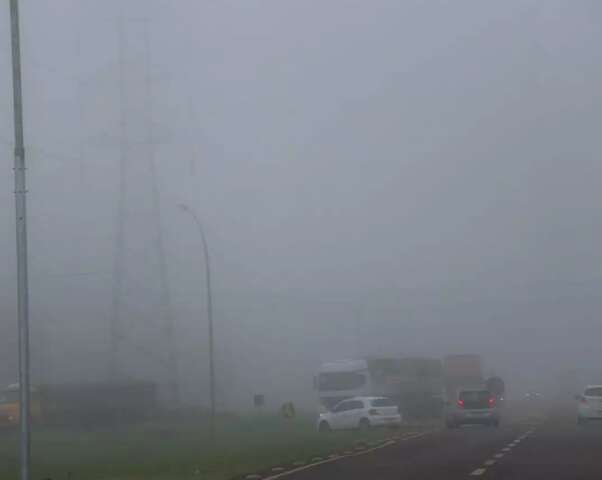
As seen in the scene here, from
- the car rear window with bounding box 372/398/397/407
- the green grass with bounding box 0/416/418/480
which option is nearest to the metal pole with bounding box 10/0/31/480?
the green grass with bounding box 0/416/418/480

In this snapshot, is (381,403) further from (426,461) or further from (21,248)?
(21,248)

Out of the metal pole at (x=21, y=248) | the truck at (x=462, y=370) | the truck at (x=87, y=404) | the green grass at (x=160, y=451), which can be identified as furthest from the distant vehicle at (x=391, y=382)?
the metal pole at (x=21, y=248)

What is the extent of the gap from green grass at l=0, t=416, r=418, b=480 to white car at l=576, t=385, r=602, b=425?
12835 mm

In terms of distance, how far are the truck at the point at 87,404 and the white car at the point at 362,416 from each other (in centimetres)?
1665

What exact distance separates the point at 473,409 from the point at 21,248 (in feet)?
130

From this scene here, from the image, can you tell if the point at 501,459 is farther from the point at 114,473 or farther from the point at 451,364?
Result: the point at 451,364

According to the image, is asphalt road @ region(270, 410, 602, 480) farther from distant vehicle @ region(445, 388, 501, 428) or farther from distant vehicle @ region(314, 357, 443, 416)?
distant vehicle @ region(314, 357, 443, 416)

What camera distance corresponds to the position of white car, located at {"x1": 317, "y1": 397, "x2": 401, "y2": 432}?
5303 centimetres

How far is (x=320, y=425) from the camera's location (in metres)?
54.2

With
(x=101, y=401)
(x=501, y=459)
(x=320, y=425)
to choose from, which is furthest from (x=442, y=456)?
(x=320, y=425)

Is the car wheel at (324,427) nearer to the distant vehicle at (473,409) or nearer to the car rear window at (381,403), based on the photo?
the car rear window at (381,403)

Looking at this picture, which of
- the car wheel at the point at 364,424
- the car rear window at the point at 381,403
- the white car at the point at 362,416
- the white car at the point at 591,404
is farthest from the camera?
the white car at the point at 591,404

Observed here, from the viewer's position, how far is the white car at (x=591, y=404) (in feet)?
179

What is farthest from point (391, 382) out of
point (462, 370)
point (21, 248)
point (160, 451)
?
point (21, 248)
